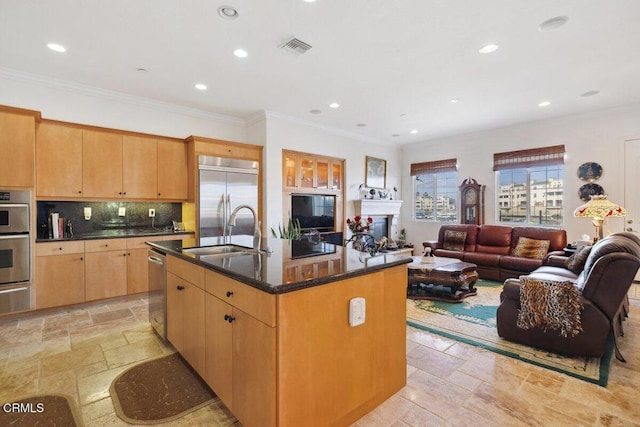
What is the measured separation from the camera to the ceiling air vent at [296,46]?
9.82 feet

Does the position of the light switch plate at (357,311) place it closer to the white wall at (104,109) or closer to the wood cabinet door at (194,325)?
the wood cabinet door at (194,325)

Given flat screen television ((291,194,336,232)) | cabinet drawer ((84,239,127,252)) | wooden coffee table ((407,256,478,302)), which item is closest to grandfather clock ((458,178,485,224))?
wooden coffee table ((407,256,478,302))

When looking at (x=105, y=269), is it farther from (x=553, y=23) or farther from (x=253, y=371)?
(x=553, y=23)

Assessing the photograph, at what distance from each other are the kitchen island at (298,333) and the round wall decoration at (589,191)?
17.4 feet

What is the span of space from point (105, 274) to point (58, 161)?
4.99 feet

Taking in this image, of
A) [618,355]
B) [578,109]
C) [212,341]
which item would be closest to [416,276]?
[618,355]

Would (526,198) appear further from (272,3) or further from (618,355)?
(272,3)

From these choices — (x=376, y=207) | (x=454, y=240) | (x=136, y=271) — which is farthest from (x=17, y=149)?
(x=454, y=240)

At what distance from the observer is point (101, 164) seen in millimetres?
4094

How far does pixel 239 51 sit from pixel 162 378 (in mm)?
3063

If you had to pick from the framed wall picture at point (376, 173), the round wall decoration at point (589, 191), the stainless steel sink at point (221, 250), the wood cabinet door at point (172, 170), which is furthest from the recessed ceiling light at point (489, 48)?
the wood cabinet door at point (172, 170)

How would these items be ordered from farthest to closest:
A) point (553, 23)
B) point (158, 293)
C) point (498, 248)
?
1. point (498, 248)
2. point (158, 293)
3. point (553, 23)

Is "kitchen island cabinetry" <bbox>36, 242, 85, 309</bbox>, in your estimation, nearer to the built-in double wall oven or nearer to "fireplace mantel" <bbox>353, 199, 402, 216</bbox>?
the built-in double wall oven

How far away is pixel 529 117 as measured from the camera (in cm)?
557
